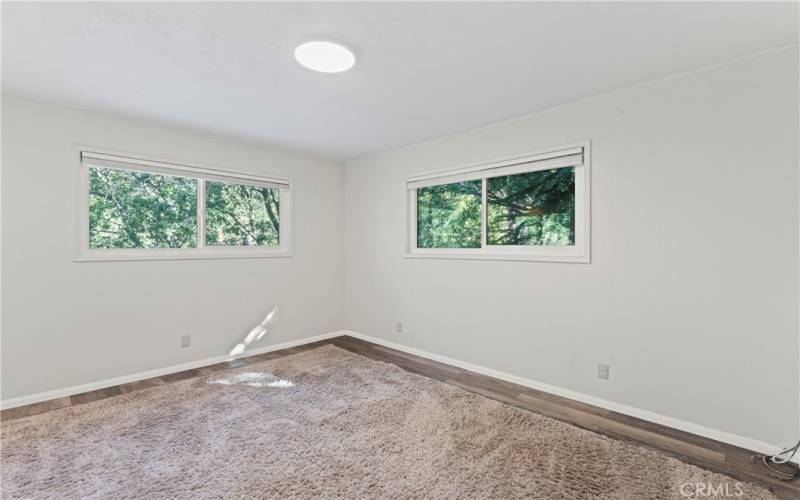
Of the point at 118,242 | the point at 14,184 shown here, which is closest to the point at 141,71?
the point at 14,184

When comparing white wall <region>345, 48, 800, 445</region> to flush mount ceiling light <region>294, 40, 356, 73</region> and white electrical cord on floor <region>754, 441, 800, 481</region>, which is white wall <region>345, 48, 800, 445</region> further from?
flush mount ceiling light <region>294, 40, 356, 73</region>

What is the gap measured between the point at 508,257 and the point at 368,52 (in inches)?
84.3

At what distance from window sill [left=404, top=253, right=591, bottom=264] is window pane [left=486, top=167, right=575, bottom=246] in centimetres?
14

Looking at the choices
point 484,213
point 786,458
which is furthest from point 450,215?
point 786,458

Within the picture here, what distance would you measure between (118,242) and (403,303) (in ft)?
9.51

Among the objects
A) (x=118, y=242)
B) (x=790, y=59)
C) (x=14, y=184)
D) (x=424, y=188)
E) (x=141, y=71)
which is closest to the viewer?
(x=790, y=59)

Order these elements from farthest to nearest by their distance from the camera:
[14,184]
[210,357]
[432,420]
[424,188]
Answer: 1. [424,188]
2. [210,357]
3. [14,184]
4. [432,420]

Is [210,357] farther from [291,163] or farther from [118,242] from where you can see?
[291,163]

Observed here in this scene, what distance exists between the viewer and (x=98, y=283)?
328 cm

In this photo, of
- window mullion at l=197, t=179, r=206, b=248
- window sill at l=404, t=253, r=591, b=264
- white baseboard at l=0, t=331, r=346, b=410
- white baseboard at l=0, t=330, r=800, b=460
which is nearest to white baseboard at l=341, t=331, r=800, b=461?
white baseboard at l=0, t=330, r=800, b=460

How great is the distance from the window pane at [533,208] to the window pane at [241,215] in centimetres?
258

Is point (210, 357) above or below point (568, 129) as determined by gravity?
below

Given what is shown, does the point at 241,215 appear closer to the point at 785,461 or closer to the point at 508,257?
the point at 508,257

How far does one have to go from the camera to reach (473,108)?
3.19m
